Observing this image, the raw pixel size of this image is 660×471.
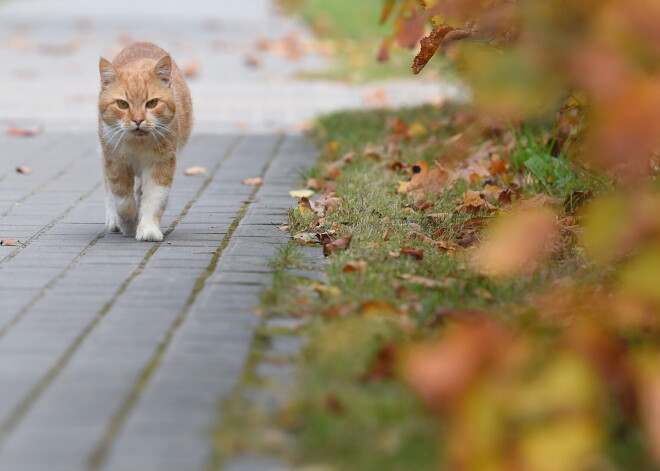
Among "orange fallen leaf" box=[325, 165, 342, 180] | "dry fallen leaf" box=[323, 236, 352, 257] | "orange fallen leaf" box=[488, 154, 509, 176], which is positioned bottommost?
"orange fallen leaf" box=[325, 165, 342, 180]

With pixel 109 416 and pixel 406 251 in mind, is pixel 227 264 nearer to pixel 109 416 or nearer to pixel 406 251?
pixel 406 251

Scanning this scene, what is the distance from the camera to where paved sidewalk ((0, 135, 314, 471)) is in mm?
3039

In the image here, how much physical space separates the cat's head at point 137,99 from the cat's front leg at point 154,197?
0.18 meters

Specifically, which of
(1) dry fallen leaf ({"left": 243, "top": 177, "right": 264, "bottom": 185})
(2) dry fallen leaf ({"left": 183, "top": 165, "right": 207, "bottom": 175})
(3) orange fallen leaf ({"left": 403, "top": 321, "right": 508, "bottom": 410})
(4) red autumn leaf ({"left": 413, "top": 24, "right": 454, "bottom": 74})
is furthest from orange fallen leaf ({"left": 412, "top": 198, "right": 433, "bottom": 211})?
(3) orange fallen leaf ({"left": 403, "top": 321, "right": 508, "bottom": 410})

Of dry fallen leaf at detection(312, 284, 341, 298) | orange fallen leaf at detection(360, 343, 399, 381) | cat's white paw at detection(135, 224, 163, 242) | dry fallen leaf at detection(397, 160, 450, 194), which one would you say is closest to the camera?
orange fallen leaf at detection(360, 343, 399, 381)

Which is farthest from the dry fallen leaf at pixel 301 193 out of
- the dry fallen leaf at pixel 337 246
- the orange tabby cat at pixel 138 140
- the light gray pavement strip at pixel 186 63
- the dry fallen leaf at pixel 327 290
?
the light gray pavement strip at pixel 186 63

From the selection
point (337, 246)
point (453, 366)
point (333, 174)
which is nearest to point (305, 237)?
point (337, 246)

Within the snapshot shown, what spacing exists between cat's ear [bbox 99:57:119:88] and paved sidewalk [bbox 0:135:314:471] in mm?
739

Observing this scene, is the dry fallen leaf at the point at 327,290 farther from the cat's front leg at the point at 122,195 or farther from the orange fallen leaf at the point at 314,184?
the orange fallen leaf at the point at 314,184

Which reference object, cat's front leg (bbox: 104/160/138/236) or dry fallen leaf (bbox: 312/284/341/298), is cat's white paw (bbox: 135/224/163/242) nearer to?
cat's front leg (bbox: 104/160/138/236)

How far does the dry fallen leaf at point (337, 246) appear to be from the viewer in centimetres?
494

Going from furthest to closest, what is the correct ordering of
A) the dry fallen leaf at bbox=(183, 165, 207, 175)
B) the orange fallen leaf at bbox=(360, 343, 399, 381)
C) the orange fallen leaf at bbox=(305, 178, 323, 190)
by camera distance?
1. the dry fallen leaf at bbox=(183, 165, 207, 175)
2. the orange fallen leaf at bbox=(305, 178, 323, 190)
3. the orange fallen leaf at bbox=(360, 343, 399, 381)

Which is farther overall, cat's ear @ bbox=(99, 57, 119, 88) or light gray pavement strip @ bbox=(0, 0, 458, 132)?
light gray pavement strip @ bbox=(0, 0, 458, 132)

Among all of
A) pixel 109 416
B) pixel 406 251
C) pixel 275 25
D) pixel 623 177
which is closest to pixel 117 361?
pixel 109 416
